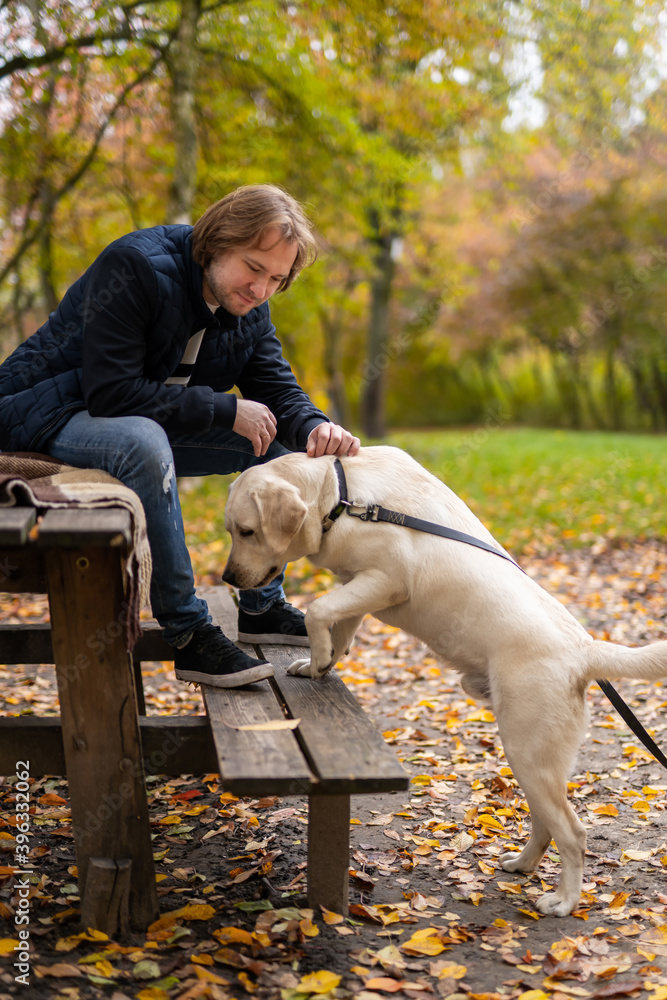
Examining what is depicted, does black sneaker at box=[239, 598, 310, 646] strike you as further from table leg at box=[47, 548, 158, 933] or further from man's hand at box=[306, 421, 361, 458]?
table leg at box=[47, 548, 158, 933]

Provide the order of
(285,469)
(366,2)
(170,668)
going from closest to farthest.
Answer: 1. (285,469)
2. (170,668)
3. (366,2)

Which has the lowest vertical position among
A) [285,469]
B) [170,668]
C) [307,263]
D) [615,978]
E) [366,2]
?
[170,668]

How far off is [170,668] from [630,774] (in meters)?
3.24

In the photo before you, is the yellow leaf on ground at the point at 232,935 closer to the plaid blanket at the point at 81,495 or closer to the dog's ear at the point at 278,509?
the plaid blanket at the point at 81,495

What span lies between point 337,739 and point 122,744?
2.26 feet

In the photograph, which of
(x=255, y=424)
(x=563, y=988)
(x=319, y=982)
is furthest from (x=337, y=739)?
(x=255, y=424)

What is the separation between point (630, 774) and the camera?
396cm

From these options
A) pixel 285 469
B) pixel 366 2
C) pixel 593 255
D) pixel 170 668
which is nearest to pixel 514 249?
pixel 593 255

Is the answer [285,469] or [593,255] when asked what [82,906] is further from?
[593,255]

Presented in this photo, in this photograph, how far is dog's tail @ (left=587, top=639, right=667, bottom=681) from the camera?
2.65 metres

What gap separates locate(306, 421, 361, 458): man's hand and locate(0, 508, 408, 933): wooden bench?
96 centimetres

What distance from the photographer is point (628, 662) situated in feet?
8.81

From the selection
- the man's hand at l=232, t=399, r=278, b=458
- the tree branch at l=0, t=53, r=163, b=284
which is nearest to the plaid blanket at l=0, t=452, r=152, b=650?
the man's hand at l=232, t=399, r=278, b=458

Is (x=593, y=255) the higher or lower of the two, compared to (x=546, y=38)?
lower
